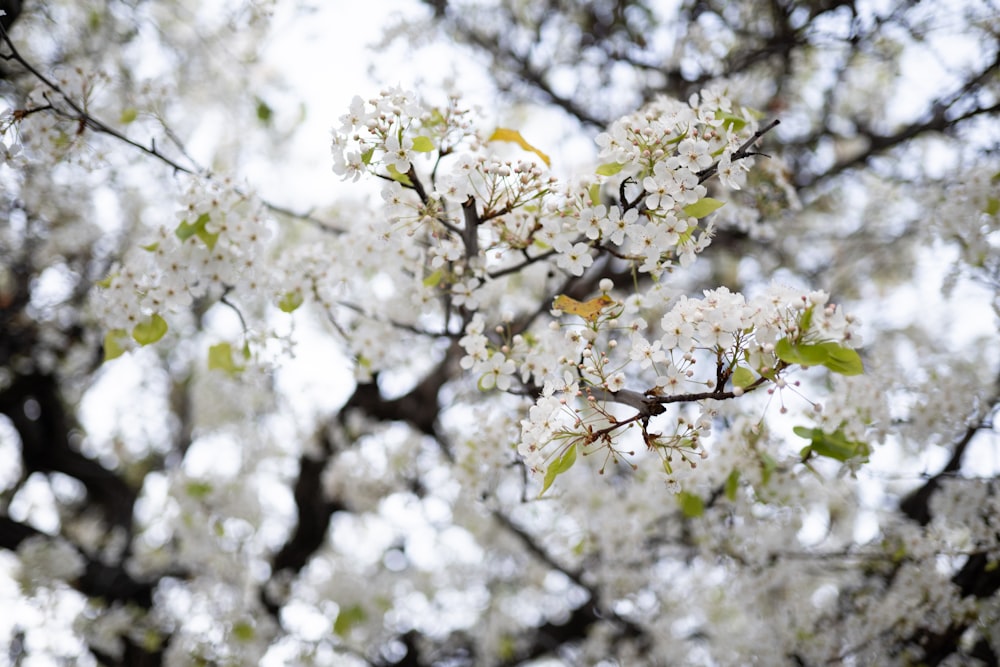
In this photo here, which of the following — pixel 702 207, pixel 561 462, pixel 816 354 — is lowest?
pixel 561 462

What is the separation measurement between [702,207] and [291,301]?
1.56 m

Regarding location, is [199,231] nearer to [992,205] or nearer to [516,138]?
[516,138]

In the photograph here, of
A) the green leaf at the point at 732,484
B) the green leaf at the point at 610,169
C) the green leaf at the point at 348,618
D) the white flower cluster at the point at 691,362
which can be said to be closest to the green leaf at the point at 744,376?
the white flower cluster at the point at 691,362

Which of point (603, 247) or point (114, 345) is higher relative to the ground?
point (603, 247)

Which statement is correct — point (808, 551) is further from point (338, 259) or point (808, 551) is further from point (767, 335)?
point (338, 259)

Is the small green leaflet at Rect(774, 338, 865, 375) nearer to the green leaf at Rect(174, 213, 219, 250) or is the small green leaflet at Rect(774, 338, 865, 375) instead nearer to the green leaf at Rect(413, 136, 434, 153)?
the green leaf at Rect(413, 136, 434, 153)

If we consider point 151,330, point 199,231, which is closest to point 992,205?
point 199,231

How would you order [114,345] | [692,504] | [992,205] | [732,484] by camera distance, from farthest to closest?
[992,205] < [692,504] < [732,484] < [114,345]

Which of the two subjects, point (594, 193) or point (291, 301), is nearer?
point (594, 193)

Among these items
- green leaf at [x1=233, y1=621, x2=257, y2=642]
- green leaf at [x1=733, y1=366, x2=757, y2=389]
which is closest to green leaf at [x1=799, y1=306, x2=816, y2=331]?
green leaf at [x1=733, y1=366, x2=757, y2=389]

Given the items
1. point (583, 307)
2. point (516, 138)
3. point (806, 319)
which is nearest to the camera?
point (806, 319)

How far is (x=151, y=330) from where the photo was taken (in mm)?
2342

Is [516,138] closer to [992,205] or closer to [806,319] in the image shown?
[806,319]

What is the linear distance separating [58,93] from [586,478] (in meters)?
3.41
